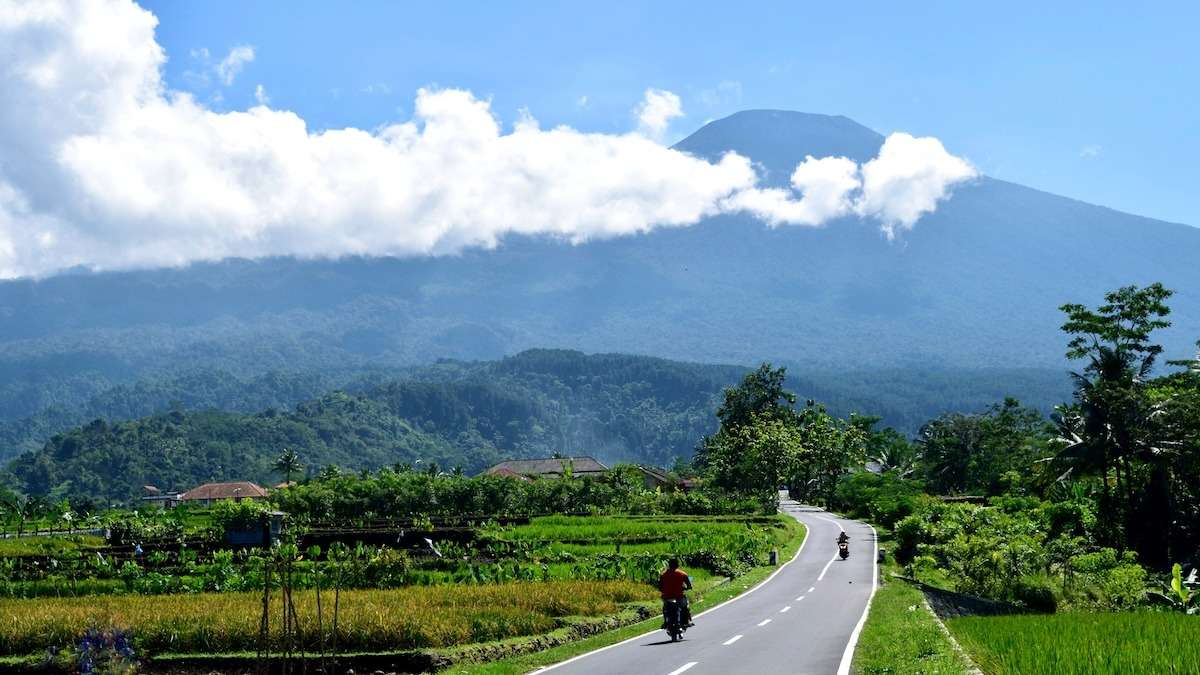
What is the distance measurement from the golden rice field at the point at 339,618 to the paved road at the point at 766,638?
243cm

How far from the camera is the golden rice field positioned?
18.3 metres

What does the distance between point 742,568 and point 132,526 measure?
109 feet

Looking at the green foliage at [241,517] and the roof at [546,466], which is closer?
the green foliage at [241,517]

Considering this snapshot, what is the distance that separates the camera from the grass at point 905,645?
45.2ft

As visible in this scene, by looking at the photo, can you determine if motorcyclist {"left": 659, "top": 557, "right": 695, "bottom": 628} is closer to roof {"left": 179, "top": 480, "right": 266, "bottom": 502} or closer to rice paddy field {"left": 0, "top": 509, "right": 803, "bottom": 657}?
rice paddy field {"left": 0, "top": 509, "right": 803, "bottom": 657}

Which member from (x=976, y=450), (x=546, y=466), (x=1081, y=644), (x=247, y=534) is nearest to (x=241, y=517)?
(x=247, y=534)

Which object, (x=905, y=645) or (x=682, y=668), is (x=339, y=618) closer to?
(x=682, y=668)

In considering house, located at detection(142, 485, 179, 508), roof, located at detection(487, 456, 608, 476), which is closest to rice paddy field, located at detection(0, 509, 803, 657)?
roof, located at detection(487, 456, 608, 476)

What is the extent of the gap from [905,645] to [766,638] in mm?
3368

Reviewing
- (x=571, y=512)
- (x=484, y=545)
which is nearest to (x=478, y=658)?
(x=484, y=545)

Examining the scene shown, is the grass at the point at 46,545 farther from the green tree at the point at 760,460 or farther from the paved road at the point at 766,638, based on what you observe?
the green tree at the point at 760,460

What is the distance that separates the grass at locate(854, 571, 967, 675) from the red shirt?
3.20m

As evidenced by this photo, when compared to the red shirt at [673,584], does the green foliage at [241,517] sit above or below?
below

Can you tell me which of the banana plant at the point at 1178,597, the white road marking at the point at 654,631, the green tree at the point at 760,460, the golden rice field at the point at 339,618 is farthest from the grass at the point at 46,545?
the banana plant at the point at 1178,597
